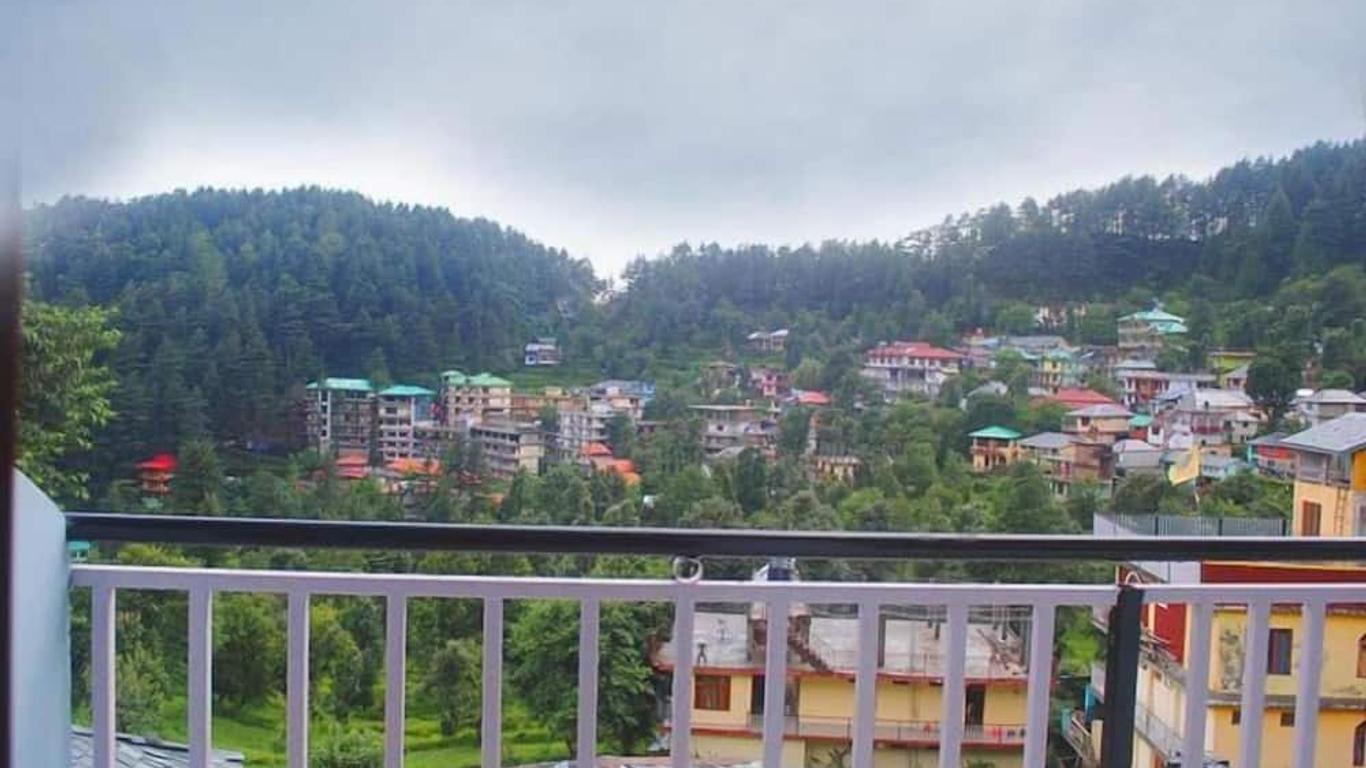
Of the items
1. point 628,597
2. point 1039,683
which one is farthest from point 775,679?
point 1039,683

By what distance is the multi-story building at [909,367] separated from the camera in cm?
207

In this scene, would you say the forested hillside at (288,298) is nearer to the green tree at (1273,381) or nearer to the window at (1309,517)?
the green tree at (1273,381)

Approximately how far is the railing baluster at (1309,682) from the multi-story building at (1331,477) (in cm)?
33

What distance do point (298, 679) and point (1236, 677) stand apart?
1701mm

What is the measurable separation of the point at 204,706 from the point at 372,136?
3.76 ft

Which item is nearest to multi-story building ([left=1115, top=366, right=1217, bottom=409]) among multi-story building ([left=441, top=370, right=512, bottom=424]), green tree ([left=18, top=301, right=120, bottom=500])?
multi-story building ([left=441, top=370, right=512, bottom=424])

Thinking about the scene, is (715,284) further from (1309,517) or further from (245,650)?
(1309,517)

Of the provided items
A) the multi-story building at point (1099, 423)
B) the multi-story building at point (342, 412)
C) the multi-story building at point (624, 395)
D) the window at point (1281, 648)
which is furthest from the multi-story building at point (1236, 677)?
the multi-story building at point (342, 412)

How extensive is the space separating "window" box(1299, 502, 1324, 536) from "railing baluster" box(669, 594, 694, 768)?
128 cm

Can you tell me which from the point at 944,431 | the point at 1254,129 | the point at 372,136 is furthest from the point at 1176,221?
the point at 372,136

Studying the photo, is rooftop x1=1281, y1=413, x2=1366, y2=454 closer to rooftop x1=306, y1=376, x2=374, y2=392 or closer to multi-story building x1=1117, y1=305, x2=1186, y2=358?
multi-story building x1=1117, y1=305, x2=1186, y2=358

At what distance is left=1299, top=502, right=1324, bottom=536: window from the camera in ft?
6.39

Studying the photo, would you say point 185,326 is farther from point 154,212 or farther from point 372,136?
point 372,136

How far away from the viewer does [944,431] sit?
2049 mm
